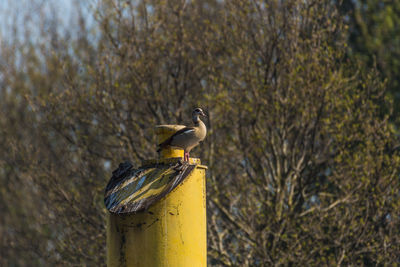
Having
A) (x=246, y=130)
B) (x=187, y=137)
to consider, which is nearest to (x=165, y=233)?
(x=187, y=137)

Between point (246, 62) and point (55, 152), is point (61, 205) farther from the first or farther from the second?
point (246, 62)

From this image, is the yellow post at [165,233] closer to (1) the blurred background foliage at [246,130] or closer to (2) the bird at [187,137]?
(2) the bird at [187,137]

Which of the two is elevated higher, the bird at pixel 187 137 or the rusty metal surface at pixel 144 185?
the bird at pixel 187 137

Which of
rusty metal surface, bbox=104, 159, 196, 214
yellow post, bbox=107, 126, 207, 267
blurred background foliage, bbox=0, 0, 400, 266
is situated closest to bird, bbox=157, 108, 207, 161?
rusty metal surface, bbox=104, 159, 196, 214

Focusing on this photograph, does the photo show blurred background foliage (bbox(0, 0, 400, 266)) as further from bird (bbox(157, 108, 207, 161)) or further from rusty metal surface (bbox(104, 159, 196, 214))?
rusty metal surface (bbox(104, 159, 196, 214))

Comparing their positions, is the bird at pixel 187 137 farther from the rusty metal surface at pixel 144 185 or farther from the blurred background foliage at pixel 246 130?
the blurred background foliage at pixel 246 130

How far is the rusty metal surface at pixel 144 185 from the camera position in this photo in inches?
182

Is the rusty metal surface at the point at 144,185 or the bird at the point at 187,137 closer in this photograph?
the rusty metal surface at the point at 144,185

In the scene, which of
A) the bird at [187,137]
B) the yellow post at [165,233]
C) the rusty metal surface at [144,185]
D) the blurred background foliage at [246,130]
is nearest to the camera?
the yellow post at [165,233]

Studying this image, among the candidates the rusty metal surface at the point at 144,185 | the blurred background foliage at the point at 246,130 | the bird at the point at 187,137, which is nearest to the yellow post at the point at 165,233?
the rusty metal surface at the point at 144,185

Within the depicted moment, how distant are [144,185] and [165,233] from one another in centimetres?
46

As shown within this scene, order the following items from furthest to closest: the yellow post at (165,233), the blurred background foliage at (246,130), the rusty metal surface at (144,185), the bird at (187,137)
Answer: the blurred background foliage at (246,130) < the bird at (187,137) < the rusty metal surface at (144,185) < the yellow post at (165,233)

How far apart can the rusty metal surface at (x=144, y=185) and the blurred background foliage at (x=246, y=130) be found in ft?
29.9

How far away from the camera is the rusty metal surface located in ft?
15.2
